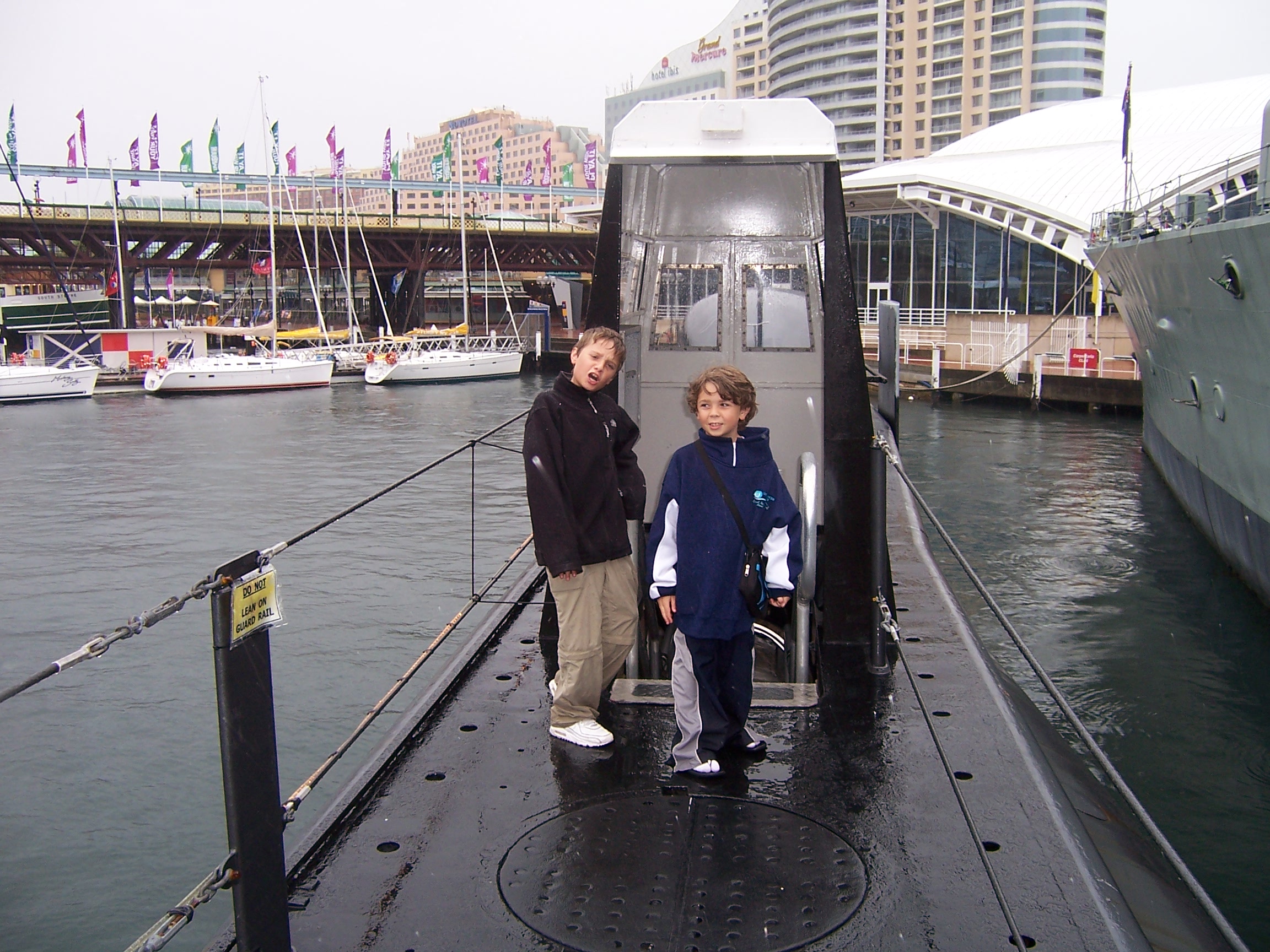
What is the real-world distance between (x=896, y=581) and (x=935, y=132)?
411 feet

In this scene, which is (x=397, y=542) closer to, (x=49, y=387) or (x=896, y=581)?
(x=896, y=581)

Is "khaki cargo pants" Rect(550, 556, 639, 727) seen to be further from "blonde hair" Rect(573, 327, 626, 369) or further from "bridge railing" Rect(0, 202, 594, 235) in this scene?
"bridge railing" Rect(0, 202, 594, 235)

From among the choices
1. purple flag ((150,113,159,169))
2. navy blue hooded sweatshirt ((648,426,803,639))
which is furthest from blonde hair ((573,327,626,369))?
purple flag ((150,113,159,169))

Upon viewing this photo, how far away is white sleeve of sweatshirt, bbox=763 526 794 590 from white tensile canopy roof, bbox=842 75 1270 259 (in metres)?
35.7

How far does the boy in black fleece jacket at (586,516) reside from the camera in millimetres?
4258

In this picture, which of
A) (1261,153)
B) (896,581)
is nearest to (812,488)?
(896,581)

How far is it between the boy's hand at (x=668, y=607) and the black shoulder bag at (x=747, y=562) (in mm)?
281

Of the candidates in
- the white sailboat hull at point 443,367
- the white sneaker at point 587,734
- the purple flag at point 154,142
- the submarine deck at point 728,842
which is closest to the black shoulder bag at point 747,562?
the submarine deck at point 728,842

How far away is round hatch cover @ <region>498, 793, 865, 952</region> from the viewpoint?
11.2ft

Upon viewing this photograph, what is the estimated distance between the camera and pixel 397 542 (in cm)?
1585

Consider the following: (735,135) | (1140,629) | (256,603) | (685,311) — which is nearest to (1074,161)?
(1140,629)

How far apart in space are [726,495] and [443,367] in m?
45.3

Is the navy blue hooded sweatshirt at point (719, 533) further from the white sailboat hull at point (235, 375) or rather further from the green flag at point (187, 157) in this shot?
the green flag at point (187, 157)

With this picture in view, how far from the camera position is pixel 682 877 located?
3.71 metres
